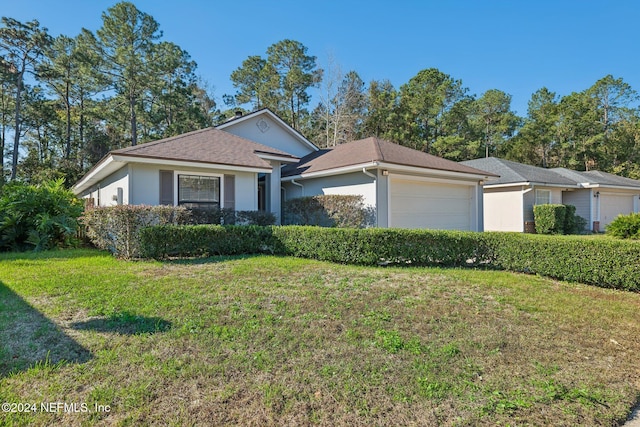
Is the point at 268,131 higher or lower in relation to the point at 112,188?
higher

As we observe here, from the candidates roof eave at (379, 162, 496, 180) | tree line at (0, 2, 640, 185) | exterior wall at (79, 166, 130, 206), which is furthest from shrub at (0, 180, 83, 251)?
tree line at (0, 2, 640, 185)

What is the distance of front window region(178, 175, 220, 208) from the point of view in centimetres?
1096

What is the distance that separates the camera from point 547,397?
2777mm

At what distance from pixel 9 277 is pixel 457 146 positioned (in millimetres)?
36380

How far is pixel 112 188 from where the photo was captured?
1242 centimetres

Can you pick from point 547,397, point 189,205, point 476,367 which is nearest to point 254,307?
point 476,367

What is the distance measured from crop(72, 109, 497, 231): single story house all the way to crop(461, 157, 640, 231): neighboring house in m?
4.83

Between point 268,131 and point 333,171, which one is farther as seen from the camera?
point 268,131

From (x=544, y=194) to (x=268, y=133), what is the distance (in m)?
15.9

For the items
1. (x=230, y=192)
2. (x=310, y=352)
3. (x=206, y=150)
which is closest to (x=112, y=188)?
(x=206, y=150)

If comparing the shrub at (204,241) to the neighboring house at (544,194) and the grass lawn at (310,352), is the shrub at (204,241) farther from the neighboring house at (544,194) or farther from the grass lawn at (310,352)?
the neighboring house at (544,194)

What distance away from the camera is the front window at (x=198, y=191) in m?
11.0

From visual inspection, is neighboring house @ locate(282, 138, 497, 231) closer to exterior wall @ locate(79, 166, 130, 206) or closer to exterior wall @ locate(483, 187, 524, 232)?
exterior wall @ locate(483, 187, 524, 232)

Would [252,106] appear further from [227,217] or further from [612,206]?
[612,206]
